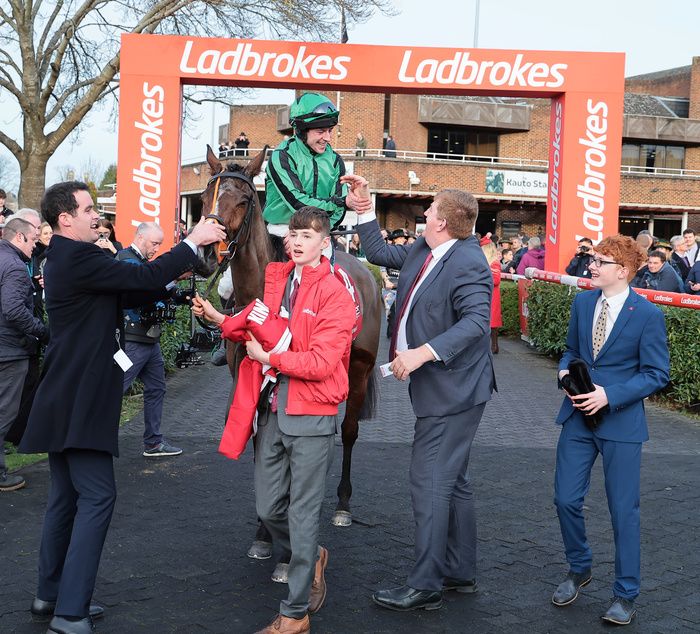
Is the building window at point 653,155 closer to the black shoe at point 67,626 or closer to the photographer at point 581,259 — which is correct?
the photographer at point 581,259

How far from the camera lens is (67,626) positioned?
379 cm

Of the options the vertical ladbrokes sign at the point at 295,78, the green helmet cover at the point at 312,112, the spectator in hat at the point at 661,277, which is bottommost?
the spectator in hat at the point at 661,277

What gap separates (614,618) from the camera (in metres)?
4.15

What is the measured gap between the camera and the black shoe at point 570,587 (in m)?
4.38

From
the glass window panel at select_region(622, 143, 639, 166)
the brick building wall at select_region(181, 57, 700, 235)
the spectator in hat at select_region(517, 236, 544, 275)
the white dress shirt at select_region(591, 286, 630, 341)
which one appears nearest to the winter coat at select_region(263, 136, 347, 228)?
the white dress shirt at select_region(591, 286, 630, 341)

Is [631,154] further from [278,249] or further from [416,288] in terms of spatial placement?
[416,288]

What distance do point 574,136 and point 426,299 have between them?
10740 millimetres

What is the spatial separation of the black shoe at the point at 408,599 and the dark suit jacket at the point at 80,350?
1.62m

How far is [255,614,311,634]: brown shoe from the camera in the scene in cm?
383

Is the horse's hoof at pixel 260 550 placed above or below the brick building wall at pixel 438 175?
below

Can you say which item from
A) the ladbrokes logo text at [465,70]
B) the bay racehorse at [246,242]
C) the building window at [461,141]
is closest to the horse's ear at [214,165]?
the bay racehorse at [246,242]

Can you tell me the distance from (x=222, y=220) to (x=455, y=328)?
1.55 metres

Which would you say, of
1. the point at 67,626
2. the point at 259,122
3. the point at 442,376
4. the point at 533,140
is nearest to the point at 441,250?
the point at 442,376

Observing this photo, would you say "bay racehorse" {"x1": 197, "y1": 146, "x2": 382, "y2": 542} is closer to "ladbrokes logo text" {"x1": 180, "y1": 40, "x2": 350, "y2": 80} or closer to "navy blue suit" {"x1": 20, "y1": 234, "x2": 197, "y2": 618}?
"navy blue suit" {"x1": 20, "y1": 234, "x2": 197, "y2": 618}
